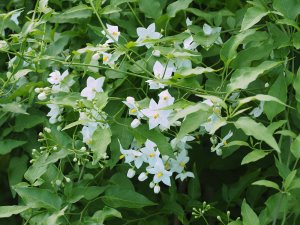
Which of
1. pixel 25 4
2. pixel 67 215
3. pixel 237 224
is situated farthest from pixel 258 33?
pixel 25 4

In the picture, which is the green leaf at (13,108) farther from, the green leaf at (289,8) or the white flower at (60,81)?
the green leaf at (289,8)

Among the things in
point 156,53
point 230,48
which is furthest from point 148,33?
point 230,48

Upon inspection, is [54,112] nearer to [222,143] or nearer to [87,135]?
[87,135]

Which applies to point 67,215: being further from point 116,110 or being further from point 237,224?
point 237,224

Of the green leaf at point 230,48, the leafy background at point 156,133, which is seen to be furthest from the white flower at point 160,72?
the green leaf at point 230,48

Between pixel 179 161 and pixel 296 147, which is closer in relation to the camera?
pixel 296 147

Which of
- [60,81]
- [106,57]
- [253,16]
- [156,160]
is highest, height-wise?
[253,16]
